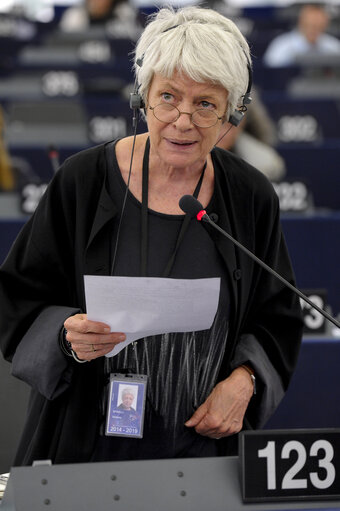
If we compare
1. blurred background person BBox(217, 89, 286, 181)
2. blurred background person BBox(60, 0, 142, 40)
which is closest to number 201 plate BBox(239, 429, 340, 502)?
blurred background person BBox(217, 89, 286, 181)

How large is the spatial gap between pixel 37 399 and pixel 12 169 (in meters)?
3.43

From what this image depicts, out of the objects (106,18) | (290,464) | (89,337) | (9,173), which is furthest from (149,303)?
(106,18)

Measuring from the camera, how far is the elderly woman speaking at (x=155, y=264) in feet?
5.72

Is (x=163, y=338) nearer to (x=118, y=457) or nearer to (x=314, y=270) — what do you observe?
(x=118, y=457)

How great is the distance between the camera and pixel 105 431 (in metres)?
1.77

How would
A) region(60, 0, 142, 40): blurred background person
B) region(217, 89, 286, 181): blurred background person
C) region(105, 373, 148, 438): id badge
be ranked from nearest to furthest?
region(105, 373, 148, 438): id badge
region(217, 89, 286, 181): blurred background person
region(60, 0, 142, 40): blurred background person

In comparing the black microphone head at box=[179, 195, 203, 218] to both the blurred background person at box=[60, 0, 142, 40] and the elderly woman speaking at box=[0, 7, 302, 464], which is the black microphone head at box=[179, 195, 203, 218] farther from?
the blurred background person at box=[60, 0, 142, 40]

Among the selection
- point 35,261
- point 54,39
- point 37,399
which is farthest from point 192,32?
point 54,39

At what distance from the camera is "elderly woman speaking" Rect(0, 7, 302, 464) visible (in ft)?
5.72

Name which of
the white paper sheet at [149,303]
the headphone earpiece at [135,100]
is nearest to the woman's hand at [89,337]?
the white paper sheet at [149,303]

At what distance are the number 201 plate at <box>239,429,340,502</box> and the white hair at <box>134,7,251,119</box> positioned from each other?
63cm

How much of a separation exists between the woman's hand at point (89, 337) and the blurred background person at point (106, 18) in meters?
8.93

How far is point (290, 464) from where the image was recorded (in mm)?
1504

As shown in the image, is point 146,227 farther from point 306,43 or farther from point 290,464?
point 306,43
